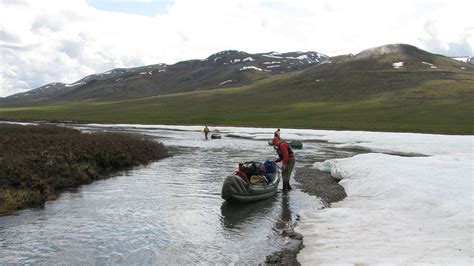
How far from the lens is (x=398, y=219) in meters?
16.2

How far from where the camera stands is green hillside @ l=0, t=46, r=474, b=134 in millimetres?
95000

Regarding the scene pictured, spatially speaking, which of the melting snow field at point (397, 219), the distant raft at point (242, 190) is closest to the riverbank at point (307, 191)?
the melting snow field at point (397, 219)

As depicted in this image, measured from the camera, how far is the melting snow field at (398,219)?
12.2 m

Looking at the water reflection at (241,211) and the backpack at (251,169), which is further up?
the backpack at (251,169)

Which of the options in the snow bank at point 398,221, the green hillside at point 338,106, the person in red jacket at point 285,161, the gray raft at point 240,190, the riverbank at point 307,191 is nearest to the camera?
the snow bank at point 398,221

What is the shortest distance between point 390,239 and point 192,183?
15.1 meters

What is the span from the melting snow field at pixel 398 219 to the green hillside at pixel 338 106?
175ft

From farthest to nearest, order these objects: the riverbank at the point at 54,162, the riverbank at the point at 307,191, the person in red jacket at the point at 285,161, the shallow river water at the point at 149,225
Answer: the person in red jacket at the point at 285,161 < the riverbank at the point at 54,162 < the shallow river water at the point at 149,225 < the riverbank at the point at 307,191

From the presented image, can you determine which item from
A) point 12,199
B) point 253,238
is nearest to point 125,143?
point 12,199

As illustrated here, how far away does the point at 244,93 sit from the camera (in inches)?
7490

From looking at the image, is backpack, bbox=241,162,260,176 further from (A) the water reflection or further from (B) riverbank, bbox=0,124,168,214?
(B) riverbank, bbox=0,124,168,214

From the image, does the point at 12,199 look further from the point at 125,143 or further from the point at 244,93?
the point at 244,93

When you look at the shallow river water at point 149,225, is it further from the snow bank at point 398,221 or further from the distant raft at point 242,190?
the snow bank at point 398,221

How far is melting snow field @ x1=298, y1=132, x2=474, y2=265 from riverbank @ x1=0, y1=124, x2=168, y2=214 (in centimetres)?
1288
